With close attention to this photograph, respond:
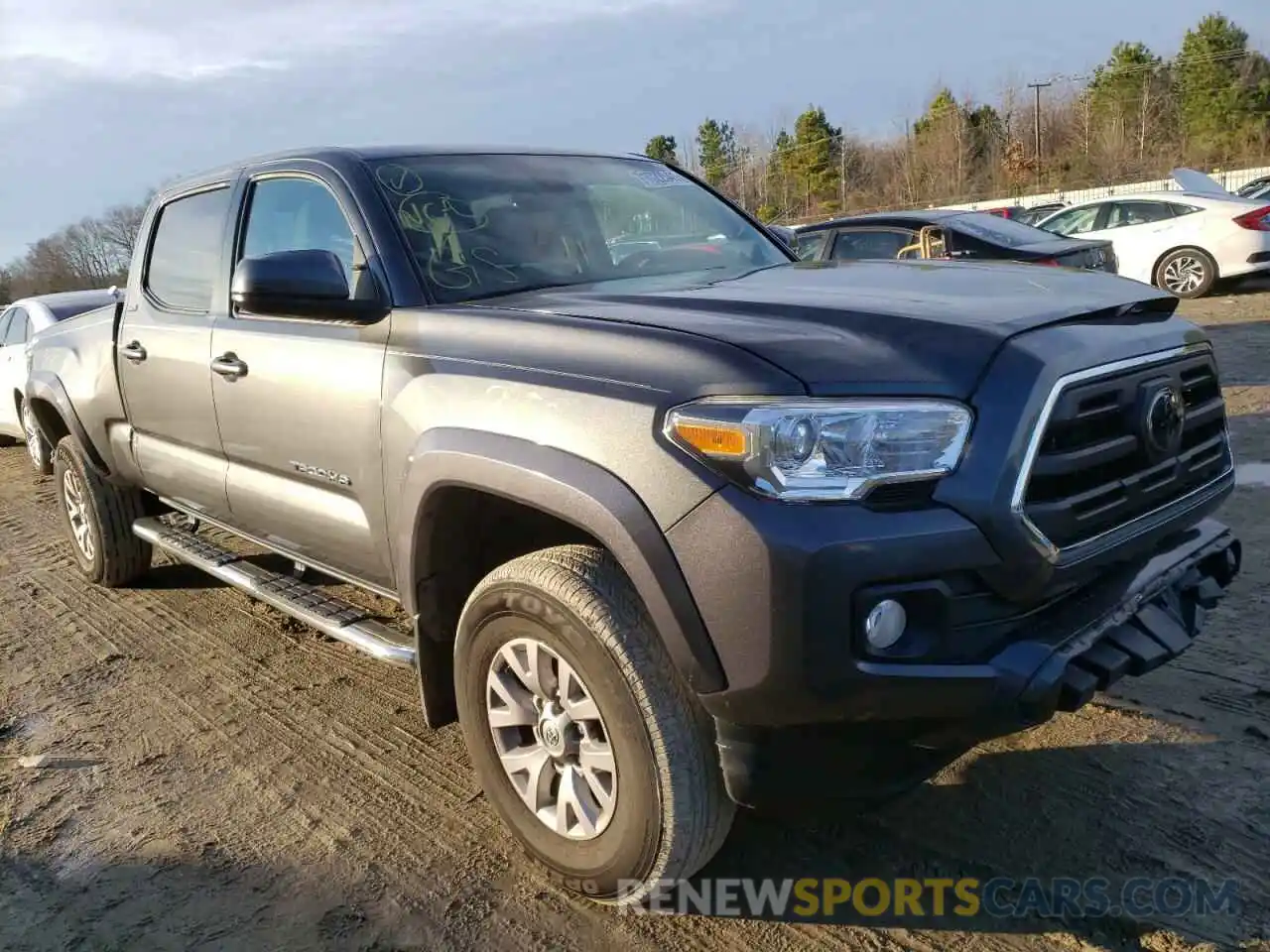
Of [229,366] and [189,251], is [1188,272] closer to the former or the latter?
[189,251]

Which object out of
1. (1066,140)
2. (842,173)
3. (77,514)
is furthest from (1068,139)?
(77,514)

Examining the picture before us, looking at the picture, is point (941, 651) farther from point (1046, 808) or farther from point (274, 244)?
point (274, 244)

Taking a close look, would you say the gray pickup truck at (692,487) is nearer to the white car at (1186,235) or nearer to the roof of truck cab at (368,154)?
the roof of truck cab at (368,154)

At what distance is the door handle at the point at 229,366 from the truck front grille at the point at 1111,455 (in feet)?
8.65

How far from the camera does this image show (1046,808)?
287cm

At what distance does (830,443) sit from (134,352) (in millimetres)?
3510

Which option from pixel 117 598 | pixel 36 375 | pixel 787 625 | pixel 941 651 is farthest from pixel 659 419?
pixel 36 375

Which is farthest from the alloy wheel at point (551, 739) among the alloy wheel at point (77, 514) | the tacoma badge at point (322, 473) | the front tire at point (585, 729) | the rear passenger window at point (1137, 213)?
the rear passenger window at point (1137, 213)

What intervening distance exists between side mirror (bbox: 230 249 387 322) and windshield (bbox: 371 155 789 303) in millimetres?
227

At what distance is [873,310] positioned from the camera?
2.39m

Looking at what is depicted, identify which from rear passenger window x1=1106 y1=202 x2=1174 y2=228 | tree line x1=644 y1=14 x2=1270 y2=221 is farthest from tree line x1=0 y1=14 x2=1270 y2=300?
rear passenger window x1=1106 y1=202 x2=1174 y2=228

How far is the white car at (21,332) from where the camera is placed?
992 centimetres

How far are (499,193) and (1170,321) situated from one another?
2.05 m

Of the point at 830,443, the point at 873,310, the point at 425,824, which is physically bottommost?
the point at 425,824
